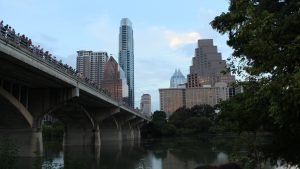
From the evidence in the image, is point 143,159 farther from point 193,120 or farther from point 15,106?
point 193,120

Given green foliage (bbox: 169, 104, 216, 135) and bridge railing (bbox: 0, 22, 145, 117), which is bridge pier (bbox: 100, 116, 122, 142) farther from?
bridge railing (bbox: 0, 22, 145, 117)

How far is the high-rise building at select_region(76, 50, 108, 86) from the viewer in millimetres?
A: 122812

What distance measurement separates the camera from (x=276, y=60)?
9.18 metres

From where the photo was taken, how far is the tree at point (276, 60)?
813cm

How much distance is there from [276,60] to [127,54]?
173428 mm

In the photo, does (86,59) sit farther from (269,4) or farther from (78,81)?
(269,4)

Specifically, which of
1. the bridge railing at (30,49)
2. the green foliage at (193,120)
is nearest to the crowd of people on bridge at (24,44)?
the bridge railing at (30,49)

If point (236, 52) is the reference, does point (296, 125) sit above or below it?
below

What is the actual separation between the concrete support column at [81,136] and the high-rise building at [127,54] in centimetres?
9022

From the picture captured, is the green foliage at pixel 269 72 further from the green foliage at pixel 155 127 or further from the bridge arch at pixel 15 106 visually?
the green foliage at pixel 155 127

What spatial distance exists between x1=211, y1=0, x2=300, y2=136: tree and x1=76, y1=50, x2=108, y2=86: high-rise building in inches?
4449

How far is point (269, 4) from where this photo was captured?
12367 mm

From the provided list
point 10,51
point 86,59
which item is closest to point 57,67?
point 10,51

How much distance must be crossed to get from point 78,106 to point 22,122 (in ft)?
78.3
